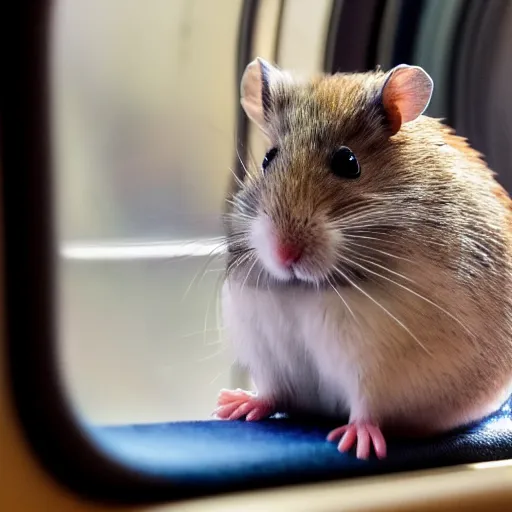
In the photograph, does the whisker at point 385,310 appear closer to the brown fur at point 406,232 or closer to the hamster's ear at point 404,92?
the brown fur at point 406,232

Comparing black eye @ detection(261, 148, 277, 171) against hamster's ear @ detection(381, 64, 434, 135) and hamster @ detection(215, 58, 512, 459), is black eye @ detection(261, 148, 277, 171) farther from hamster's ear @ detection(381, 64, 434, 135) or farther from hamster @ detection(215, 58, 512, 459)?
hamster's ear @ detection(381, 64, 434, 135)

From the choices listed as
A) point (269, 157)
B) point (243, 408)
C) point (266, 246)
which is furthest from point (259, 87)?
point (243, 408)

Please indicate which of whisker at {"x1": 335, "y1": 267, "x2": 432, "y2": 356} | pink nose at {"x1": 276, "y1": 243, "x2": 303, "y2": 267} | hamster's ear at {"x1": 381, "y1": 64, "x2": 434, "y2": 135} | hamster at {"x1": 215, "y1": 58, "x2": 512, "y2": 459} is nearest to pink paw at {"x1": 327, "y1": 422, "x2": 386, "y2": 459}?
hamster at {"x1": 215, "y1": 58, "x2": 512, "y2": 459}

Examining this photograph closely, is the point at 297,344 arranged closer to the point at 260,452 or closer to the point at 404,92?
the point at 260,452

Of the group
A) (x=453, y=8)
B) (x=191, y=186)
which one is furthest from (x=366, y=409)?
(x=453, y=8)

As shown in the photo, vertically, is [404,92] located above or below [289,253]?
above

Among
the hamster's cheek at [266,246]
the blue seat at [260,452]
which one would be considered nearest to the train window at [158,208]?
the blue seat at [260,452]

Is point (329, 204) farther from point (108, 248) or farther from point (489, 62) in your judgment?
point (489, 62)
